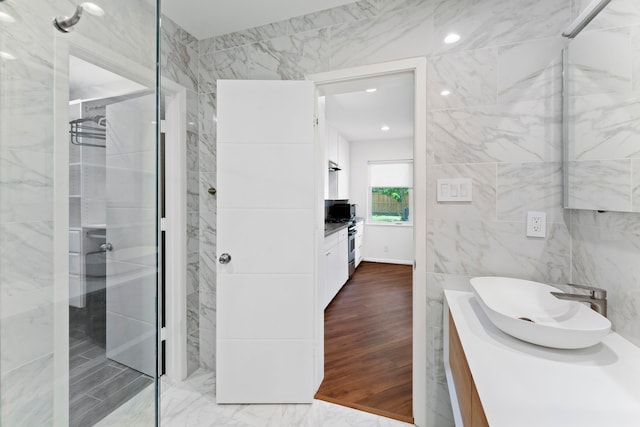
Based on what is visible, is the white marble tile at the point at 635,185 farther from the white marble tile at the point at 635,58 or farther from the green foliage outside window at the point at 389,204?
the green foliage outside window at the point at 389,204

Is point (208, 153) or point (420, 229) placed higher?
point (208, 153)

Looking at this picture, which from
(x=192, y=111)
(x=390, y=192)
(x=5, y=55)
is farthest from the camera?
(x=390, y=192)

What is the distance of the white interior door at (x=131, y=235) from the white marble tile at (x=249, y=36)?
4.03 ft

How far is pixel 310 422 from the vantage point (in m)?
1.60

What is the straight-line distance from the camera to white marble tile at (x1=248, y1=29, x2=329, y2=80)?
69.4 inches

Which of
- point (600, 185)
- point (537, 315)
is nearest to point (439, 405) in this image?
point (537, 315)

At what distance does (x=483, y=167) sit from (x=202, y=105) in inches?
77.7

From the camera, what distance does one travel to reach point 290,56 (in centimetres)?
183

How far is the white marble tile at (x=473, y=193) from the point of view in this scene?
1429mm

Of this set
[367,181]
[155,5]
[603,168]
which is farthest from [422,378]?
[367,181]

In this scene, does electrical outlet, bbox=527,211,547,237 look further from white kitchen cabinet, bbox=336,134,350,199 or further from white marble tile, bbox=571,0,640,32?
white kitchen cabinet, bbox=336,134,350,199

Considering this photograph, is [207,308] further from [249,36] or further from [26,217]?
[249,36]

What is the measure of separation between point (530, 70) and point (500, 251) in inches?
36.9

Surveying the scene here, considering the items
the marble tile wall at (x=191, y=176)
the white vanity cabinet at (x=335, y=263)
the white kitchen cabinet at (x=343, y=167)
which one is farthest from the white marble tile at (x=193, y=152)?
the white kitchen cabinet at (x=343, y=167)
